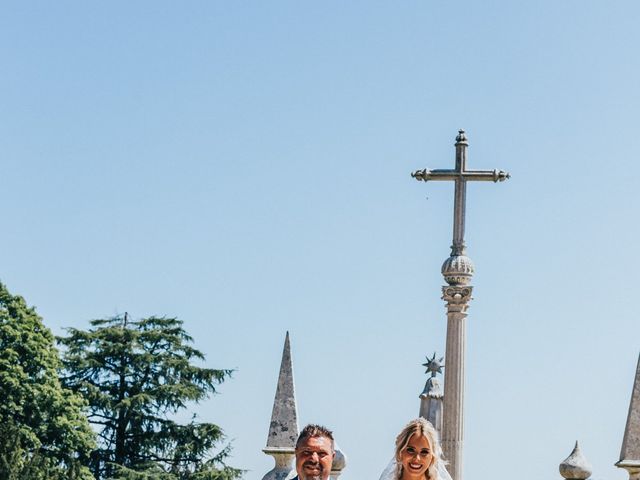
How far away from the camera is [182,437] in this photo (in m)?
44.8

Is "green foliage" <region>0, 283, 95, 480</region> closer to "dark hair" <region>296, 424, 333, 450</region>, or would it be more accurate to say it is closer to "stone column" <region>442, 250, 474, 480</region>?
"stone column" <region>442, 250, 474, 480</region>

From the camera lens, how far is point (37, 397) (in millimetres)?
41094

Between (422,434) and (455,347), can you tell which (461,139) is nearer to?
(455,347)

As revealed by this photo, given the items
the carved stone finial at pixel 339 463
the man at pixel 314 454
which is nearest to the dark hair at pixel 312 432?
the man at pixel 314 454

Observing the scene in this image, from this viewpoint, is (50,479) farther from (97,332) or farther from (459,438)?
(459,438)

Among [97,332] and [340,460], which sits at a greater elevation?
[97,332]

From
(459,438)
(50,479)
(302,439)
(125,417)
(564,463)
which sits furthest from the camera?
(125,417)

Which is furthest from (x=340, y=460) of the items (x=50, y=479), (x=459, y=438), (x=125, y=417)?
(x=125, y=417)

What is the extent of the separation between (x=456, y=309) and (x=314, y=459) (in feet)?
50.2

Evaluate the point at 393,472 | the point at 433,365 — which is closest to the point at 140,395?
the point at 433,365

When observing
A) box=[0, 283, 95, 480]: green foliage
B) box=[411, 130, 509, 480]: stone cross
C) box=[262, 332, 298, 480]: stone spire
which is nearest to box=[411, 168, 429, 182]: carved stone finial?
box=[411, 130, 509, 480]: stone cross

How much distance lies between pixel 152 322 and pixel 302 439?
38903 millimetres

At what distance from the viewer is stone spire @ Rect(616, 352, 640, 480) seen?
44.0 feet

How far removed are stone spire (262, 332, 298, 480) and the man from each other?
5.81 meters
